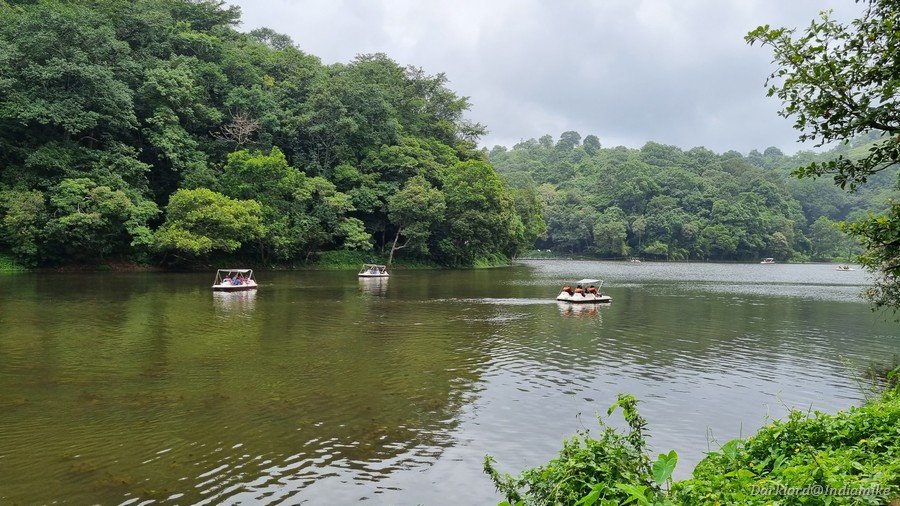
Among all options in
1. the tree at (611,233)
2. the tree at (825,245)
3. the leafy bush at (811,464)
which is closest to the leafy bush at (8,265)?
the leafy bush at (811,464)

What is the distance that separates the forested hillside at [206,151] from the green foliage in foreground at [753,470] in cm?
4565

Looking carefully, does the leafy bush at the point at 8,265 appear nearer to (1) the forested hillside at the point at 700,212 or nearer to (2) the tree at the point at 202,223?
(2) the tree at the point at 202,223

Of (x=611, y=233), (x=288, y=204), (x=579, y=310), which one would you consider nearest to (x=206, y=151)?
(x=288, y=204)

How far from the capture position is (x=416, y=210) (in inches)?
2367

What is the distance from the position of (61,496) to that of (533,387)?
31.9ft

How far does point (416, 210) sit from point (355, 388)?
4738 cm

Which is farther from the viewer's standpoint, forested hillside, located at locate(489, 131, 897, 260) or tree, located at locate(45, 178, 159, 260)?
forested hillside, located at locate(489, 131, 897, 260)

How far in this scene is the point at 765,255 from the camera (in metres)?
114

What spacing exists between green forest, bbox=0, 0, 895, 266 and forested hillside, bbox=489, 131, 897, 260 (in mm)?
34229

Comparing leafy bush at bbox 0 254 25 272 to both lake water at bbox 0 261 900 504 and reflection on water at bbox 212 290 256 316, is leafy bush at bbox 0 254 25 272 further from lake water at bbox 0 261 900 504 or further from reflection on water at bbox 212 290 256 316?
reflection on water at bbox 212 290 256 316

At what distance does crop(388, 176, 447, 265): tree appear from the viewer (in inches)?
2371

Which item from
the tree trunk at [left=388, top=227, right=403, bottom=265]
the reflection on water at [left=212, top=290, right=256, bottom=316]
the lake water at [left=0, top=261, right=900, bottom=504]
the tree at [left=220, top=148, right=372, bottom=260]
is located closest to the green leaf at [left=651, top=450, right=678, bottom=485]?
the lake water at [left=0, top=261, right=900, bottom=504]

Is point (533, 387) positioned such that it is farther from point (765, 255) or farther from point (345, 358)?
point (765, 255)

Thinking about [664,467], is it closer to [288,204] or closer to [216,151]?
[288,204]
